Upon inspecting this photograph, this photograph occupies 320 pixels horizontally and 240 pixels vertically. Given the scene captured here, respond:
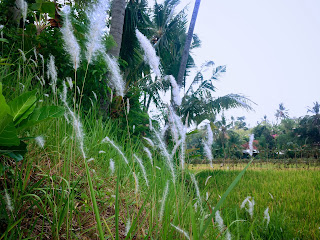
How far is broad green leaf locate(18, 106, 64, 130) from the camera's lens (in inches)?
37.2

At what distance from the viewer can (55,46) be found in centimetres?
283

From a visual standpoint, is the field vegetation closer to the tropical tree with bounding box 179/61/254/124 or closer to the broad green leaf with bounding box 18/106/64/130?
the broad green leaf with bounding box 18/106/64/130

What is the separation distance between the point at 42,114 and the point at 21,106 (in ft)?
0.26

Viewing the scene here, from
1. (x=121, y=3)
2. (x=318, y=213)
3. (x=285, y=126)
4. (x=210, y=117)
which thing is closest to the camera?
(x=318, y=213)

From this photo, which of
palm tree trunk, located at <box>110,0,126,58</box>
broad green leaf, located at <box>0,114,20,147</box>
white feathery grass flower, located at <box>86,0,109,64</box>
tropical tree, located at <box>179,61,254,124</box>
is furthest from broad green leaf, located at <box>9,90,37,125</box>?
tropical tree, located at <box>179,61,254,124</box>

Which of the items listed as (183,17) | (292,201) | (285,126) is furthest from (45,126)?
(285,126)

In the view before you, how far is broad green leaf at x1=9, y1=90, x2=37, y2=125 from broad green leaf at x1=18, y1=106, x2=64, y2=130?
0.02 m

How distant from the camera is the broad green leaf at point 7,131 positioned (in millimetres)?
790

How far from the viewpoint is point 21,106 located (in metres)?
0.95

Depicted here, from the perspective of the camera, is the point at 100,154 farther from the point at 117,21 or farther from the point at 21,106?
the point at 117,21

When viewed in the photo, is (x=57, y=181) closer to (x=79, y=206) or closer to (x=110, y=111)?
(x=79, y=206)

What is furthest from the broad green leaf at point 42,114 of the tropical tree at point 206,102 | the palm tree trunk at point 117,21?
the tropical tree at point 206,102

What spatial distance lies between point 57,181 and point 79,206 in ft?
0.59

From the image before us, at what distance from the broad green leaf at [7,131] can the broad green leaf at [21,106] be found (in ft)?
0.43
